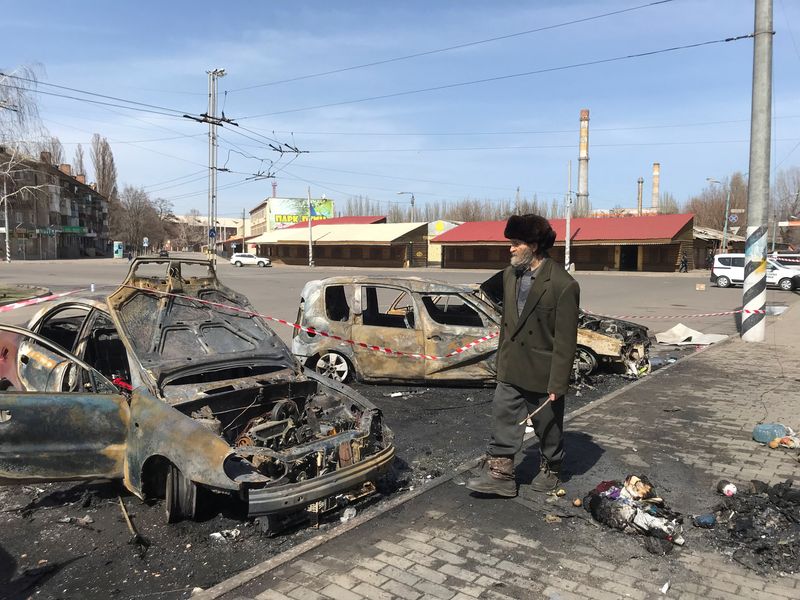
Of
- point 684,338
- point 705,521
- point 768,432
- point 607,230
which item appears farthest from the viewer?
point 607,230

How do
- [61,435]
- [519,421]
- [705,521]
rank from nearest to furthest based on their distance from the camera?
[705,521] → [61,435] → [519,421]

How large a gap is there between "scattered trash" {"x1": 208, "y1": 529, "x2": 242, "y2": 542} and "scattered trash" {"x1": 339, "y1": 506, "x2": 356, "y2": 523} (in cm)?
70

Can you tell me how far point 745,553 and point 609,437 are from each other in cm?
228

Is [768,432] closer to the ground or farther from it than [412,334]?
closer to the ground

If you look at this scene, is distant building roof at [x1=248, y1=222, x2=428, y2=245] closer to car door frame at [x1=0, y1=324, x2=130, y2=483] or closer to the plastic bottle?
the plastic bottle

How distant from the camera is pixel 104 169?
96500mm

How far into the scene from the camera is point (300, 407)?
16.5 feet

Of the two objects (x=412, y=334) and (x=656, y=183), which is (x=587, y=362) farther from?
(x=656, y=183)

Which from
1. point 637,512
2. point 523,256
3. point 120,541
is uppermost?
point 523,256

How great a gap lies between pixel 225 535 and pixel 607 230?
49.1 metres

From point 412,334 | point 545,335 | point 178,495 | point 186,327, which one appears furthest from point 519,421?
point 412,334

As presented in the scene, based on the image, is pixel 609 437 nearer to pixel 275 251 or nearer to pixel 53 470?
pixel 53 470

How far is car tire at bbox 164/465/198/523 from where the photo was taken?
3.86 metres

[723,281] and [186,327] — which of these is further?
[723,281]
